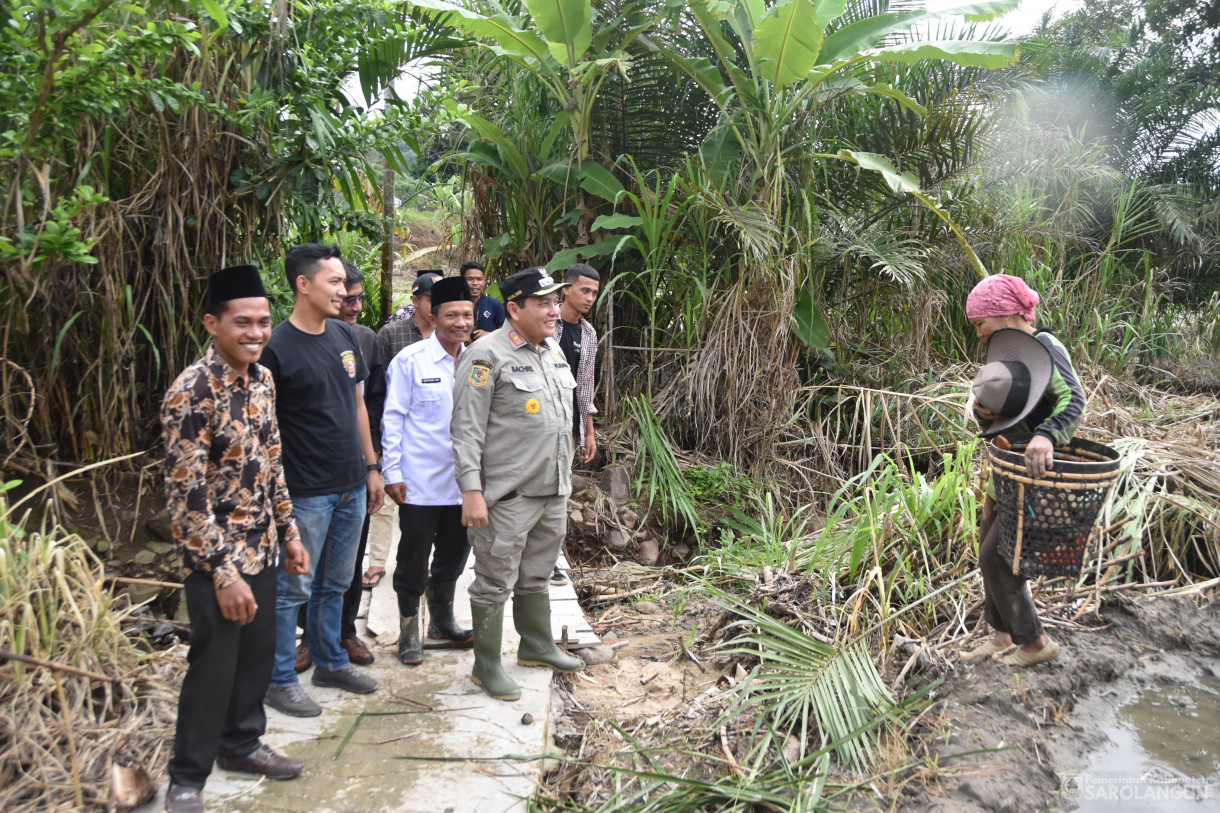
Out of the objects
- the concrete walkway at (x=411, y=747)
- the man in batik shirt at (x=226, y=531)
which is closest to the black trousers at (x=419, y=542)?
the concrete walkway at (x=411, y=747)

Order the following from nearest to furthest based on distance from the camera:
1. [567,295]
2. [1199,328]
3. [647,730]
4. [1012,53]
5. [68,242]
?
[68,242]
[647,730]
[567,295]
[1012,53]
[1199,328]

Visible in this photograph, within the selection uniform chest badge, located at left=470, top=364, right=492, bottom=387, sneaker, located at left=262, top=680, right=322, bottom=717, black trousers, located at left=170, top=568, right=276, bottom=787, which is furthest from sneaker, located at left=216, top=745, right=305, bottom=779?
uniform chest badge, located at left=470, top=364, right=492, bottom=387

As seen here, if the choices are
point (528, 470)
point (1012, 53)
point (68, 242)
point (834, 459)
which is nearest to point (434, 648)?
point (528, 470)

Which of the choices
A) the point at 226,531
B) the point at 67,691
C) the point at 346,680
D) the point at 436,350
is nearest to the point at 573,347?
the point at 436,350

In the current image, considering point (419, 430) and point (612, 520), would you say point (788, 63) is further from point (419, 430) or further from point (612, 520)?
point (419, 430)

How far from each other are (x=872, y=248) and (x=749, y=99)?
1.55 meters

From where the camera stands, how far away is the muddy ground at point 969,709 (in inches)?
116

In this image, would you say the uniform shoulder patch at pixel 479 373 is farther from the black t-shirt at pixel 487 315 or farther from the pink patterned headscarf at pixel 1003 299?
the black t-shirt at pixel 487 315

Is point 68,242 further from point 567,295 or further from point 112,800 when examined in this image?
point 567,295

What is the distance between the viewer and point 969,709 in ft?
10.9

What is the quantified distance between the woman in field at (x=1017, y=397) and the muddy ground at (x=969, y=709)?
208 mm

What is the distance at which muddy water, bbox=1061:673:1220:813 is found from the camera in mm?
2898

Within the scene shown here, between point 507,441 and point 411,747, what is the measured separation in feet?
4.12

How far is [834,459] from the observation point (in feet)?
22.4
